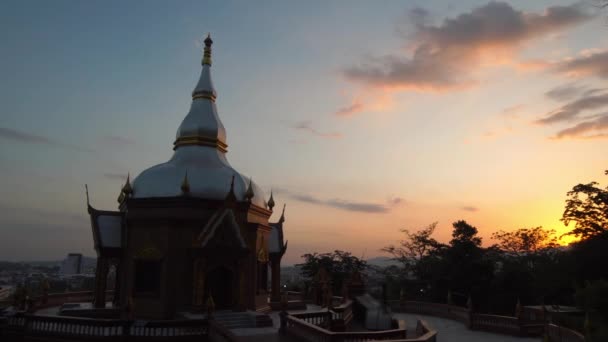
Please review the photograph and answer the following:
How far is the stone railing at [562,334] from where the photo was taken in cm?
1914

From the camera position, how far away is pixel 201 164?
2472 centimetres

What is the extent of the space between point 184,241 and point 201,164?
15.0ft

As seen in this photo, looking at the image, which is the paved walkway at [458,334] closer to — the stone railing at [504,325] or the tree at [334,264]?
→ the stone railing at [504,325]

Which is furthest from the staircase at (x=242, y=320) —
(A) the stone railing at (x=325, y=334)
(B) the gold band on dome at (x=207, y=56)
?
(B) the gold band on dome at (x=207, y=56)

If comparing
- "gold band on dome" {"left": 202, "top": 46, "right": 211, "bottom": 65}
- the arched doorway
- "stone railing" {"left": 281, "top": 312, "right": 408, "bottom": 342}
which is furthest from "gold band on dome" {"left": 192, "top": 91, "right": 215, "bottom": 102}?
"stone railing" {"left": 281, "top": 312, "right": 408, "bottom": 342}

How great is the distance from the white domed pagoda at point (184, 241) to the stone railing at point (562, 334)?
543 inches

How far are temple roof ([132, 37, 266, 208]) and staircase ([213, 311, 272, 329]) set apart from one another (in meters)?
5.70

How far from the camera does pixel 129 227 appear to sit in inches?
897

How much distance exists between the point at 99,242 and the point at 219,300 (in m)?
6.62

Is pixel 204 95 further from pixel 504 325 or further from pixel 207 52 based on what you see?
pixel 504 325

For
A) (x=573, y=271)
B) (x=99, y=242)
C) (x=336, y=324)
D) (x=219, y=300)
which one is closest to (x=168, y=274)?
(x=219, y=300)

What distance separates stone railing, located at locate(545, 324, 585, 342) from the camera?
19.1 metres

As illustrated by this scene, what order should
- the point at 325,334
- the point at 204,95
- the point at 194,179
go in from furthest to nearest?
the point at 204,95 → the point at 194,179 → the point at 325,334

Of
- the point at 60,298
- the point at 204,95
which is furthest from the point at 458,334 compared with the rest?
the point at 60,298
